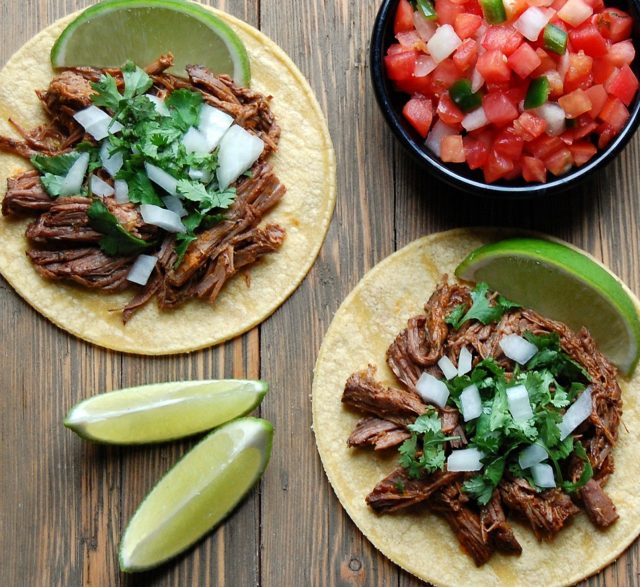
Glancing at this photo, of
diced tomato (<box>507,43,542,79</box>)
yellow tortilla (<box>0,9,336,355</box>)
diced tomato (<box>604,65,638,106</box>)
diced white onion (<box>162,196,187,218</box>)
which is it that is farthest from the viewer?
yellow tortilla (<box>0,9,336,355</box>)

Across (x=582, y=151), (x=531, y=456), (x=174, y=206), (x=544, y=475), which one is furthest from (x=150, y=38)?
(x=544, y=475)

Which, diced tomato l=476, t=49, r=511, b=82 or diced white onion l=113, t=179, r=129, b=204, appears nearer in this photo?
diced tomato l=476, t=49, r=511, b=82

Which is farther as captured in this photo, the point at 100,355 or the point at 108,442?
the point at 100,355

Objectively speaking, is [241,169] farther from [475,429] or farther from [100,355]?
[475,429]

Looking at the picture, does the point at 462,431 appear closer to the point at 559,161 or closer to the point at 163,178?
the point at 559,161

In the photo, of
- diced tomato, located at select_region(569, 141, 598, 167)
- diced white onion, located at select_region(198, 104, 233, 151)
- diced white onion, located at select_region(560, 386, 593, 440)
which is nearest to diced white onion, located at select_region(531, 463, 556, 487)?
diced white onion, located at select_region(560, 386, 593, 440)

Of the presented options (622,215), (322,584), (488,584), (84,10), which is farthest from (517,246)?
(84,10)

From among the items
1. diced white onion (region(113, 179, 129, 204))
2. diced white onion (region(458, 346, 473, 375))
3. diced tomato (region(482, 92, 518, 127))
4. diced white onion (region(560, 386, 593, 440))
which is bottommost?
diced white onion (region(560, 386, 593, 440))

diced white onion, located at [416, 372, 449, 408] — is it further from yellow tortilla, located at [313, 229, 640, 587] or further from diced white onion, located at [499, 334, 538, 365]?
diced white onion, located at [499, 334, 538, 365]
